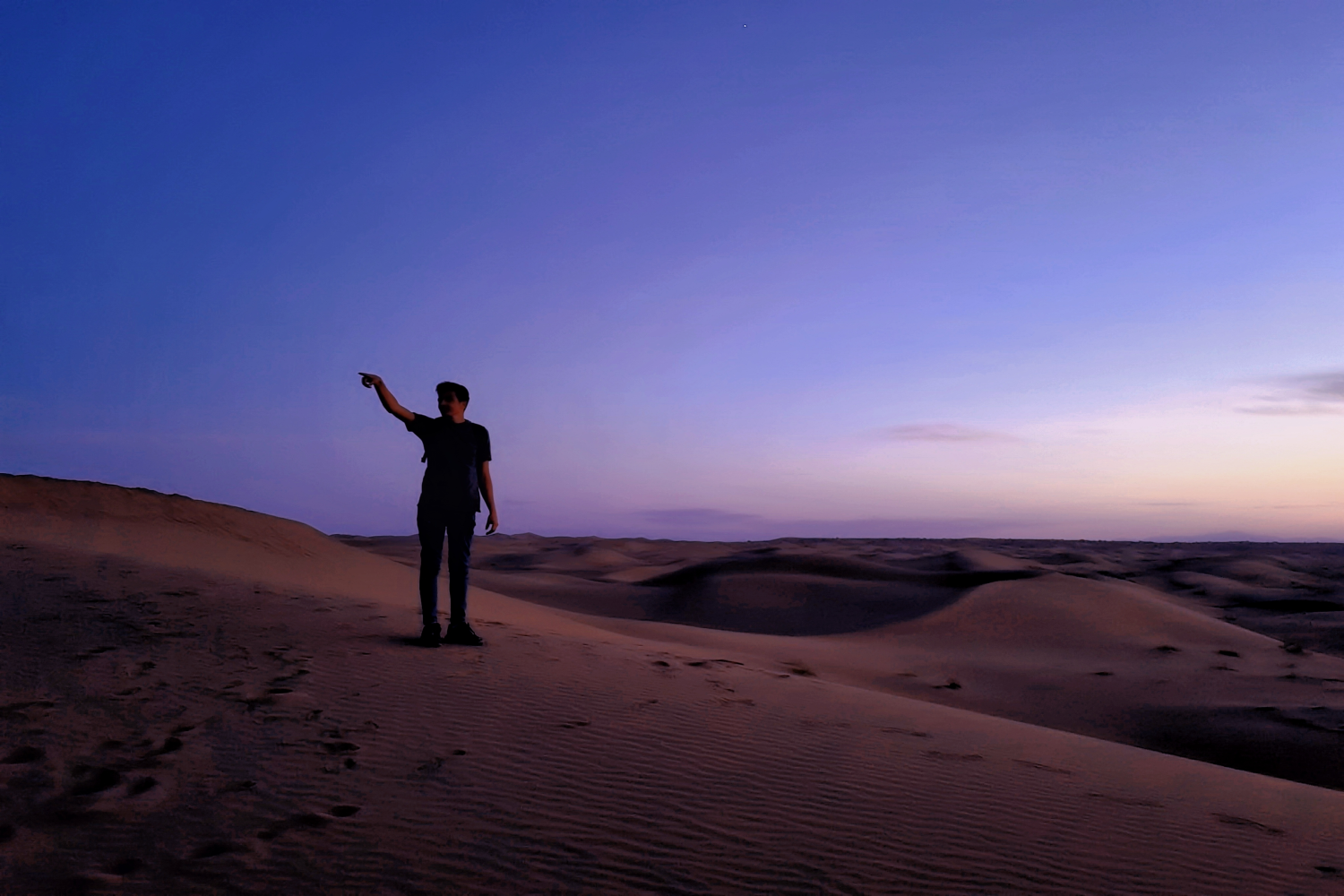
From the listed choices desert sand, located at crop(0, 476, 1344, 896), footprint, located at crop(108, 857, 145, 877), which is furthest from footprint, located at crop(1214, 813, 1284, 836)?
footprint, located at crop(108, 857, 145, 877)

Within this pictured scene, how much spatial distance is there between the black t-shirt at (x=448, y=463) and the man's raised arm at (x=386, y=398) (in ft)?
0.44

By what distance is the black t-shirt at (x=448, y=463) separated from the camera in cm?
611

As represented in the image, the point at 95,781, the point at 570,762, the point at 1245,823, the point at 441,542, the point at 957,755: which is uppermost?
the point at 441,542

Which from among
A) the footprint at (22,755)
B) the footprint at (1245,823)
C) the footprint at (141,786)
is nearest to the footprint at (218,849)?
the footprint at (141,786)

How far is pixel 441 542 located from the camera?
20.2ft

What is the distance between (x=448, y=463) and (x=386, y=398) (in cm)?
71

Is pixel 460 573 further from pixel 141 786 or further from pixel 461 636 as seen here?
pixel 141 786

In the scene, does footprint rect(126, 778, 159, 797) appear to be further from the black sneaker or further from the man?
the black sneaker

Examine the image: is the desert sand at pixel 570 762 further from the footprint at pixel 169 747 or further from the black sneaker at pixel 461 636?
the black sneaker at pixel 461 636

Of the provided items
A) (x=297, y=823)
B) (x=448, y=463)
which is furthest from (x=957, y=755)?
(x=448, y=463)

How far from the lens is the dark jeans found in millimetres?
6109

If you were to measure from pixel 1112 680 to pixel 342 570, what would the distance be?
11745mm

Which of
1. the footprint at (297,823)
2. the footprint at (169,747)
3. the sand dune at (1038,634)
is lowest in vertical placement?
the sand dune at (1038,634)

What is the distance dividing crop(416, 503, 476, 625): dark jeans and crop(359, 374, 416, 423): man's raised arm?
0.72 meters
